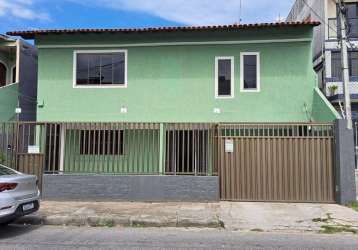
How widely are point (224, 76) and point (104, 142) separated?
4.81m

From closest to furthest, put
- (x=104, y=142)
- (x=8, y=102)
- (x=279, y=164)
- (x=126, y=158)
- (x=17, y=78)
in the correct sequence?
(x=279, y=164)
(x=104, y=142)
(x=126, y=158)
(x=8, y=102)
(x=17, y=78)

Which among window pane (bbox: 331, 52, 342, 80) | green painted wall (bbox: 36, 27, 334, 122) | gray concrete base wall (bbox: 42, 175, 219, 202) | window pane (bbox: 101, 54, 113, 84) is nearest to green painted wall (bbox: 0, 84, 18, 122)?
green painted wall (bbox: 36, 27, 334, 122)

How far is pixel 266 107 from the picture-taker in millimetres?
14055

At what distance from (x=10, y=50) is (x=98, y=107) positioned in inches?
232

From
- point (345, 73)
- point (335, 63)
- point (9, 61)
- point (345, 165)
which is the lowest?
point (345, 165)

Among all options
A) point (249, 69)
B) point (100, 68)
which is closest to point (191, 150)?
point (249, 69)

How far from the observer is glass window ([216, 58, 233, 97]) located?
14.2 m

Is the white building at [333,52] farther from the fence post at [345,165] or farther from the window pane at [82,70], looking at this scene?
the window pane at [82,70]

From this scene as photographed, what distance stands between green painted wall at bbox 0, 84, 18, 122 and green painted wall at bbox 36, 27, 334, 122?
1.62 m

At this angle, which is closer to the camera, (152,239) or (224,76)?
(152,239)

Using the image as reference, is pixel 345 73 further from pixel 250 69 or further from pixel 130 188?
pixel 130 188

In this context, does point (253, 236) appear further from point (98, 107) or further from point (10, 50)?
point (10, 50)

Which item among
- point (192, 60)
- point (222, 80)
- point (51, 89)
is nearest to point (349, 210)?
point (222, 80)

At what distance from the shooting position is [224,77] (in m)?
14.3
